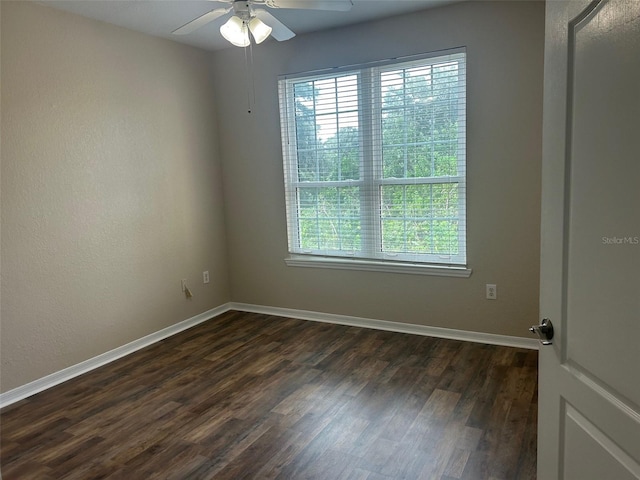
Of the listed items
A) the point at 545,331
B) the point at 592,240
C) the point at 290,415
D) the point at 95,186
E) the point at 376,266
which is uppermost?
the point at 95,186

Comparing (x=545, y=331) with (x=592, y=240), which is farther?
(x=545, y=331)

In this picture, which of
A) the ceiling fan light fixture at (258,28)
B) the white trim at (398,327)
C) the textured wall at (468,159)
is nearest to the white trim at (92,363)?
the white trim at (398,327)

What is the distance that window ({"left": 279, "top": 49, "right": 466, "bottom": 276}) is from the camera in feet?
11.2

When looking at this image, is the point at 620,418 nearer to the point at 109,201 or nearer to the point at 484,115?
the point at 484,115

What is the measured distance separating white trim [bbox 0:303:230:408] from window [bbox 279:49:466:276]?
1185 mm

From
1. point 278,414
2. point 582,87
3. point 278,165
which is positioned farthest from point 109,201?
point 582,87

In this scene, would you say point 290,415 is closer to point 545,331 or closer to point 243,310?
point 545,331

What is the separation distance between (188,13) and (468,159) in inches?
91.7

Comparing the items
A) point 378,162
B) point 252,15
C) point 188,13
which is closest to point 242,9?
point 252,15

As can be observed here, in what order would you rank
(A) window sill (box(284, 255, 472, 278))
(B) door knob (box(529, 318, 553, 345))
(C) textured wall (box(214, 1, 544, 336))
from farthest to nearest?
(A) window sill (box(284, 255, 472, 278)) < (C) textured wall (box(214, 1, 544, 336)) < (B) door knob (box(529, 318, 553, 345))

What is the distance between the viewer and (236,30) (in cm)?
238

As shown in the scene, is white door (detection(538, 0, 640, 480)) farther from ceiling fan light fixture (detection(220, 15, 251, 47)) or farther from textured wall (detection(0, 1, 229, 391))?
textured wall (detection(0, 1, 229, 391))

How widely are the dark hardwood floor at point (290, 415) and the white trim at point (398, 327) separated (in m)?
0.10

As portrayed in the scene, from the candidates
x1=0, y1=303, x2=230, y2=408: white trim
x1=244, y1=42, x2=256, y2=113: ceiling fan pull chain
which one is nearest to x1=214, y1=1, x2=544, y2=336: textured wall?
x1=244, y1=42, x2=256, y2=113: ceiling fan pull chain
